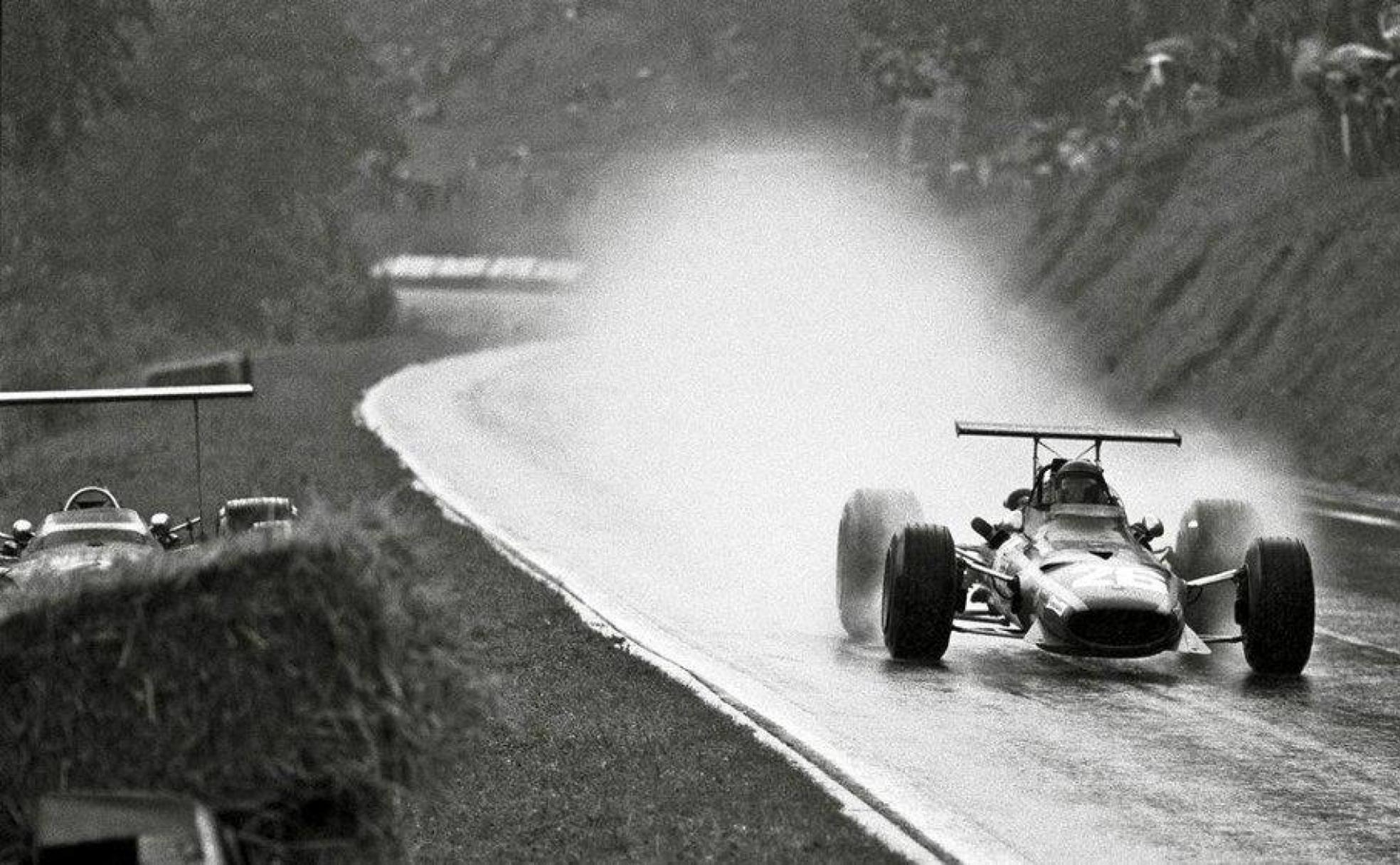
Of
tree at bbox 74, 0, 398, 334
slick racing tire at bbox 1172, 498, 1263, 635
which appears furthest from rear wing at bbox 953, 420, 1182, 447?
tree at bbox 74, 0, 398, 334

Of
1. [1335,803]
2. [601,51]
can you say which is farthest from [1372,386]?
[601,51]

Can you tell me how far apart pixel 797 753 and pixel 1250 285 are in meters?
25.6

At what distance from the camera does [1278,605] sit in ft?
49.3

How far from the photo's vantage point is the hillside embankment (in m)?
31.2

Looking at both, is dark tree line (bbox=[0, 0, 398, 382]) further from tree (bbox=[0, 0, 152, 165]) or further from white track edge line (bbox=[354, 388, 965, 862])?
white track edge line (bbox=[354, 388, 965, 862])

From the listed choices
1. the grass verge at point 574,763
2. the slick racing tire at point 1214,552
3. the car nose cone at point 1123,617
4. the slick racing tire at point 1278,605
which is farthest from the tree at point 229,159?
the car nose cone at point 1123,617

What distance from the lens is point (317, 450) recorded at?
1206 inches

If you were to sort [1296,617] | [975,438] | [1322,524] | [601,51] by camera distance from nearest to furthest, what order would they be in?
[1296,617]
[1322,524]
[975,438]
[601,51]

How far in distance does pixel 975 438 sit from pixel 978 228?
31026mm

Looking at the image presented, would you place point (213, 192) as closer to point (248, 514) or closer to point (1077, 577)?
point (248, 514)

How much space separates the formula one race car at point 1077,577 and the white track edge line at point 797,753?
1606 millimetres

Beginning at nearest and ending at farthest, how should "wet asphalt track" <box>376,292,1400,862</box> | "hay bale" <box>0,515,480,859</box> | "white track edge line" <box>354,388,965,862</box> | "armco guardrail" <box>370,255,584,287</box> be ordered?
"hay bale" <box>0,515,480,859</box>, "white track edge line" <box>354,388,965,862</box>, "wet asphalt track" <box>376,292,1400,862</box>, "armco guardrail" <box>370,255,584,287</box>

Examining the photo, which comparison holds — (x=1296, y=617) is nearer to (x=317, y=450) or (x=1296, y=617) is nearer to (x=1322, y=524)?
(x=1322, y=524)

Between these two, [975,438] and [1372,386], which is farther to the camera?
[975,438]
